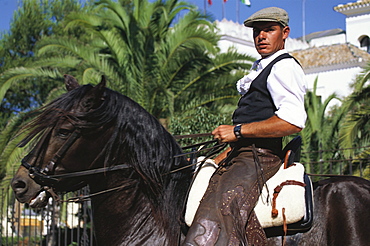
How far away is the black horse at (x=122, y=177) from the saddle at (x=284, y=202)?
144 millimetres

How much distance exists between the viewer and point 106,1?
11.9 meters

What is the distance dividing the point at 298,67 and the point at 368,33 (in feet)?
114

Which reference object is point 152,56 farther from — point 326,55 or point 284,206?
point 326,55

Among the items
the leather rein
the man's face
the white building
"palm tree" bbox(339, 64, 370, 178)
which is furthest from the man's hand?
the white building

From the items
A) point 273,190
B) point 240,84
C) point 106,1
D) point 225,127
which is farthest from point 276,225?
point 106,1

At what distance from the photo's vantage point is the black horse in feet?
10.1

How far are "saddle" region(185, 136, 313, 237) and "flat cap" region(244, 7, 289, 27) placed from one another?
0.88m

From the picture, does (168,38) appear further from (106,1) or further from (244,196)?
(244,196)

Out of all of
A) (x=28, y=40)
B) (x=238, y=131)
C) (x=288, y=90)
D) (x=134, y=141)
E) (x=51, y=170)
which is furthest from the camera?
(x=28, y=40)

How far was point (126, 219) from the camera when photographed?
314 cm

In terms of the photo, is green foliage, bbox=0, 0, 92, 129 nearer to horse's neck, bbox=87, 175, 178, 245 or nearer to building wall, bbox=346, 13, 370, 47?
horse's neck, bbox=87, 175, 178, 245

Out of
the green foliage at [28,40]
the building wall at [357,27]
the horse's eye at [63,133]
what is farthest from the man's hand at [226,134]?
the building wall at [357,27]

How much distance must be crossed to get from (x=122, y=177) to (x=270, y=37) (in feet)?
4.57

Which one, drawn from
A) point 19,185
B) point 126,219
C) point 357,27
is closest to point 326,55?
point 357,27
